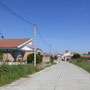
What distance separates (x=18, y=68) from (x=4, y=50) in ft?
45.7

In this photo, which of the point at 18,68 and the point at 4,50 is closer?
the point at 18,68

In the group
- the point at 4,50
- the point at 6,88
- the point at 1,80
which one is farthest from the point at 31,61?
the point at 6,88

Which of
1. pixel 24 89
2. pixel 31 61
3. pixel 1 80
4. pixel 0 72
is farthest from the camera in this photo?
pixel 31 61

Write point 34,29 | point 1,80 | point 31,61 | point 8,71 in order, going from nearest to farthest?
point 1,80, point 8,71, point 34,29, point 31,61

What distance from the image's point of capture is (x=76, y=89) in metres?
8.34

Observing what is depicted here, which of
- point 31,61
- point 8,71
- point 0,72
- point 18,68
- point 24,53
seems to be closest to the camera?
point 0,72

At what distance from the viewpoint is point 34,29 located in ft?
75.1

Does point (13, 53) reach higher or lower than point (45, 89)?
higher

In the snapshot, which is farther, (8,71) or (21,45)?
(21,45)

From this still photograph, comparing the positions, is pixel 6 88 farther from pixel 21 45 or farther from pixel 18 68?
pixel 21 45

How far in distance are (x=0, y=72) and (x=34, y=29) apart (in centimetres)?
1180

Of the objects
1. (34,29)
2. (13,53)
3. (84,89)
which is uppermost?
(34,29)

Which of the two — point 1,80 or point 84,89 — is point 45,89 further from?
point 1,80

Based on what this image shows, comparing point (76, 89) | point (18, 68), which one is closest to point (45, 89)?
point (76, 89)
